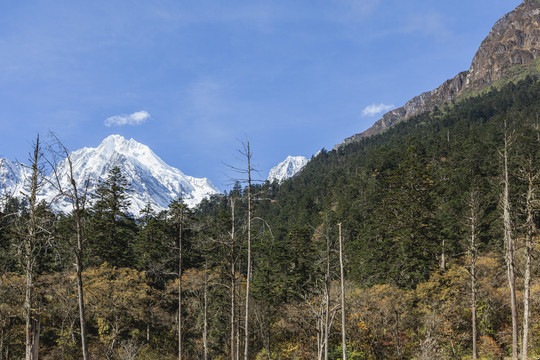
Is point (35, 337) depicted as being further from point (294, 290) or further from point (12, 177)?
point (294, 290)

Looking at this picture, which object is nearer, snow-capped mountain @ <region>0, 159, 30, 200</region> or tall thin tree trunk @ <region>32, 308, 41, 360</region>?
snow-capped mountain @ <region>0, 159, 30, 200</region>

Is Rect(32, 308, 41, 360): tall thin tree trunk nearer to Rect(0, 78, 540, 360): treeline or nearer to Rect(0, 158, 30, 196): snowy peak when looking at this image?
Rect(0, 78, 540, 360): treeline

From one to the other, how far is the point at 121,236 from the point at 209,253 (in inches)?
382

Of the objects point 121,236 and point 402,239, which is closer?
point 402,239

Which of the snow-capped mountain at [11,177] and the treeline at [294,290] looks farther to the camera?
Result: the treeline at [294,290]

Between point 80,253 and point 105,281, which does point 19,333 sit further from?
point 80,253

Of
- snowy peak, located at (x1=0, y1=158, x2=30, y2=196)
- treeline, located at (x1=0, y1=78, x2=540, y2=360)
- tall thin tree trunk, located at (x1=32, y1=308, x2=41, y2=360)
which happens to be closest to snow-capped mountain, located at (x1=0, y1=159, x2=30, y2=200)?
snowy peak, located at (x1=0, y1=158, x2=30, y2=196)

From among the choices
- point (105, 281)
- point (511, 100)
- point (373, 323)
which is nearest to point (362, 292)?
point (373, 323)

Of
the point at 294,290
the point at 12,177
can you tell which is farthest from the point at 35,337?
the point at 294,290

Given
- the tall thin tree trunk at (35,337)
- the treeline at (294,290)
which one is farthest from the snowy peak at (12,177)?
the tall thin tree trunk at (35,337)

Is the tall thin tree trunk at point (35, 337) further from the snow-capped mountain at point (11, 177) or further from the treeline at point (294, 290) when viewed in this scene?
the snow-capped mountain at point (11, 177)

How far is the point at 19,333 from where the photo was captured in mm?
25531

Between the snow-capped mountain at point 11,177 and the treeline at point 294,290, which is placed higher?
the snow-capped mountain at point 11,177

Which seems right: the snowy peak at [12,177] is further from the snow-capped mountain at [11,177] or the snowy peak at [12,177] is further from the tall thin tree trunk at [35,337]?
the tall thin tree trunk at [35,337]
